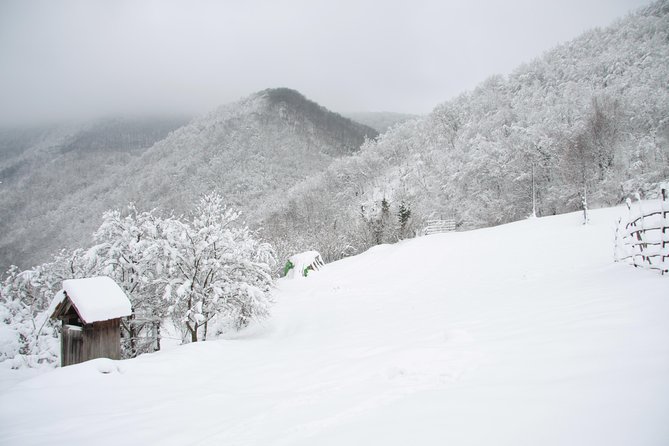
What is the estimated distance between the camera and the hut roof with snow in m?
7.93

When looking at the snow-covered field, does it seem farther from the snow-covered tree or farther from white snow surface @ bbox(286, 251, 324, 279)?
white snow surface @ bbox(286, 251, 324, 279)

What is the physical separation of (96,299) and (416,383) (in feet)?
26.4

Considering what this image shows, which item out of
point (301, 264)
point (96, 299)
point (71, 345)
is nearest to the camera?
point (96, 299)

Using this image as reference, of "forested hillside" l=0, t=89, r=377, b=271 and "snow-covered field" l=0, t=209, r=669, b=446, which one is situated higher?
"forested hillside" l=0, t=89, r=377, b=271

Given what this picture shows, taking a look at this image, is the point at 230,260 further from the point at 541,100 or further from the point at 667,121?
the point at 541,100

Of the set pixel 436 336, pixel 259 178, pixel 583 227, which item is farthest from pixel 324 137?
pixel 436 336

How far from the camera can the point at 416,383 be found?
4129 mm

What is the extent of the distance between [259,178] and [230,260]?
339 feet

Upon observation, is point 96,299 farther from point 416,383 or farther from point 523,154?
point 523,154

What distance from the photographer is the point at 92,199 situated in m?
126

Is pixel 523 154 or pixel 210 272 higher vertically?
pixel 523 154

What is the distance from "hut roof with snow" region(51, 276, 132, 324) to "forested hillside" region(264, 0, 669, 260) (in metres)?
29.3

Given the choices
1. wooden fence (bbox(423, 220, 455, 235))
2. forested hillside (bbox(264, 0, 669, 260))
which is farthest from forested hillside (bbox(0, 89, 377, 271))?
wooden fence (bbox(423, 220, 455, 235))

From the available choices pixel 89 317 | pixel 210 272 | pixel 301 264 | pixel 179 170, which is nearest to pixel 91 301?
pixel 89 317
